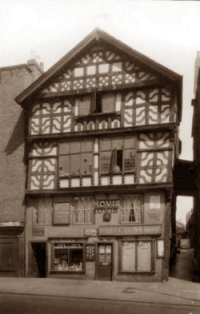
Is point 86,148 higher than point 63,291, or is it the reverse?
point 86,148

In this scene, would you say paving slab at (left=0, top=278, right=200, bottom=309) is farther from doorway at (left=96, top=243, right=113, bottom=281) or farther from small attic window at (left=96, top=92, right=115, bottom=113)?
small attic window at (left=96, top=92, right=115, bottom=113)

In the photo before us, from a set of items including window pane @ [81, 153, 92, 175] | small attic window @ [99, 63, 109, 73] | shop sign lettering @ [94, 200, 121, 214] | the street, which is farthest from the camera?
small attic window @ [99, 63, 109, 73]

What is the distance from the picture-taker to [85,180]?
22344 mm

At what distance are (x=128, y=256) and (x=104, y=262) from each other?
4.56 ft

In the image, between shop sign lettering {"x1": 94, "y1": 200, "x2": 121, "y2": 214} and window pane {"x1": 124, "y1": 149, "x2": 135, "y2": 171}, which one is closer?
window pane {"x1": 124, "y1": 149, "x2": 135, "y2": 171}

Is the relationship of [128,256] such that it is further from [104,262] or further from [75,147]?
[75,147]

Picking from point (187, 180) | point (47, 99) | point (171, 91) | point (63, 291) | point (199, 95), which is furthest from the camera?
point (187, 180)

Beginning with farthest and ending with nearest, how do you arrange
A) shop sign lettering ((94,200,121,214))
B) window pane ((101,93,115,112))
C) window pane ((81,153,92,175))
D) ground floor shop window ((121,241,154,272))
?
window pane ((101,93,115,112)) → window pane ((81,153,92,175)) → shop sign lettering ((94,200,121,214)) → ground floor shop window ((121,241,154,272))

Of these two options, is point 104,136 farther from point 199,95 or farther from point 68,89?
point 199,95

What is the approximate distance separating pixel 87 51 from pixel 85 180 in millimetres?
7449

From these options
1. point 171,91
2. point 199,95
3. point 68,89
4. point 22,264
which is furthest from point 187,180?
point 22,264

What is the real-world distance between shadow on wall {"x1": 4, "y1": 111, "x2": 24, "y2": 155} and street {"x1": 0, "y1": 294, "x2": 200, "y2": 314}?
34.5ft

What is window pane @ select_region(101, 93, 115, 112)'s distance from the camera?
22.5 meters

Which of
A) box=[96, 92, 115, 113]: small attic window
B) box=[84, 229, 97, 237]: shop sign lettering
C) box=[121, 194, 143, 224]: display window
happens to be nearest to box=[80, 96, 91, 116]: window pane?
box=[96, 92, 115, 113]: small attic window
